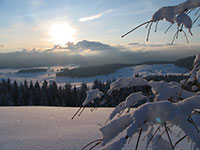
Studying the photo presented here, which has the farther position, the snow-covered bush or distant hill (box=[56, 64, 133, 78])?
distant hill (box=[56, 64, 133, 78])

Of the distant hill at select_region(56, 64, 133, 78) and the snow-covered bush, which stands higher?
the snow-covered bush

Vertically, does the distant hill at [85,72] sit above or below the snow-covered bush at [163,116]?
below

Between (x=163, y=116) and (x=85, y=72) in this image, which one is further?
(x=85, y=72)

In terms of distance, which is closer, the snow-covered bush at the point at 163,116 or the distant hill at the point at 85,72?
the snow-covered bush at the point at 163,116

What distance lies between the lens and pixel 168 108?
2.27 ft

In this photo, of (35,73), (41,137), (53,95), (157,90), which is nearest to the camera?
(157,90)

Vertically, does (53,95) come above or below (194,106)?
below

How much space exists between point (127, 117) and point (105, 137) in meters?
0.14

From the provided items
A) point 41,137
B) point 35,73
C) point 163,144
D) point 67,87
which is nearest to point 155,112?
point 163,144

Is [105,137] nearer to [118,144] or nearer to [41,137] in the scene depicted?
[118,144]

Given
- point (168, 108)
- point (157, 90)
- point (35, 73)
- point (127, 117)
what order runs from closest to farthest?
point (168, 108) → point (127, 117) → point (157, 90) → point (35, 73)

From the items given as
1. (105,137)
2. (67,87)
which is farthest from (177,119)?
(67,87)

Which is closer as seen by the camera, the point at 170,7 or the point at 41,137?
the point at 170,7

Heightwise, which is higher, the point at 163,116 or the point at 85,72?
the point at 163,116
